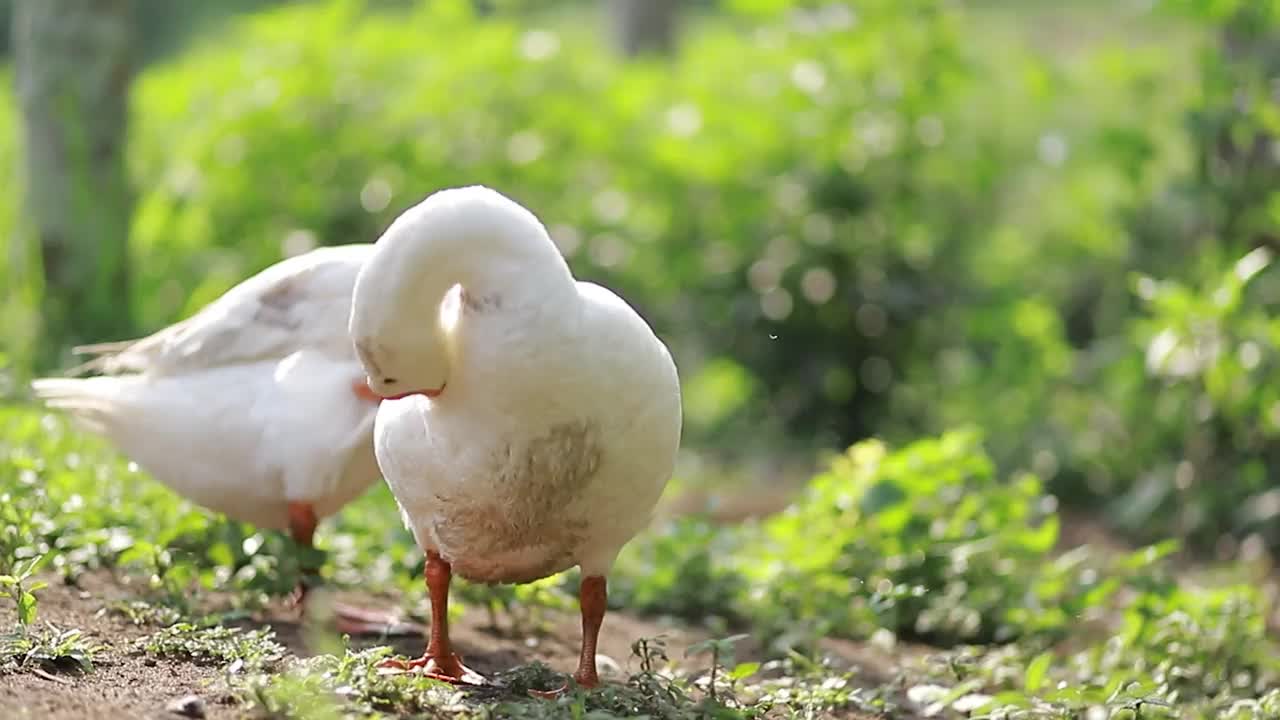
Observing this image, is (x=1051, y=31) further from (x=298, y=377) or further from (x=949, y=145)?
(x=298, y=377)

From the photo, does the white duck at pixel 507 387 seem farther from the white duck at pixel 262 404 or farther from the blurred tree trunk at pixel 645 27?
the blurred tree trunk at pixel 645 27

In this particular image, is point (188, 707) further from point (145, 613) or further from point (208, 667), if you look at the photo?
point (145, 613)

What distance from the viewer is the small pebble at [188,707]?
295 cm

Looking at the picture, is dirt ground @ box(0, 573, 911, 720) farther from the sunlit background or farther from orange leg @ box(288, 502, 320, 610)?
the sunlit background

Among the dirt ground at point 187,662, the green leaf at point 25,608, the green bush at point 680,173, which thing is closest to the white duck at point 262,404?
the dirt ground at point 187,662

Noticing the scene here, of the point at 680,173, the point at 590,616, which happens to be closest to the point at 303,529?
the point at 590,616

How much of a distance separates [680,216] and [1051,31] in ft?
32.6

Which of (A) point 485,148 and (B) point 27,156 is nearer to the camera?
(B) point 27,156

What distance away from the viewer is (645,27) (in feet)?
40.2

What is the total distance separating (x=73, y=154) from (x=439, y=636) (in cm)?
A: 417

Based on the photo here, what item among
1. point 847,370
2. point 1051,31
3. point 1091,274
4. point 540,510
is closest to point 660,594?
point 540,510

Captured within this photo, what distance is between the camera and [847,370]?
8.11 m

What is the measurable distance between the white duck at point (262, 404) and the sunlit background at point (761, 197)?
2.50 metres

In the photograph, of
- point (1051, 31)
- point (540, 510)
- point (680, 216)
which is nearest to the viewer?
point (540, 510)
